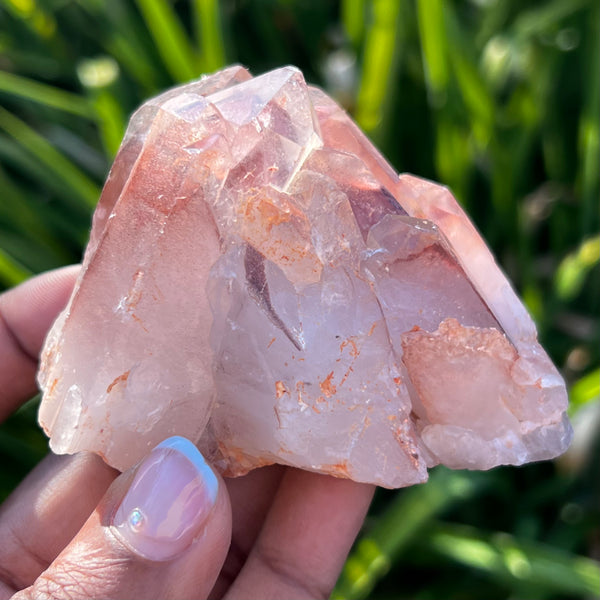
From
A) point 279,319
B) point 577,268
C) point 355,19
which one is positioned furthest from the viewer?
point 355,19

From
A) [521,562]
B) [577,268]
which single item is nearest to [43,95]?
[577,268]

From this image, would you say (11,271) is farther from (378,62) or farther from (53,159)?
(378,62)

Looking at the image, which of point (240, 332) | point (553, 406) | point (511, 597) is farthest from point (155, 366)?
point (511, 597)

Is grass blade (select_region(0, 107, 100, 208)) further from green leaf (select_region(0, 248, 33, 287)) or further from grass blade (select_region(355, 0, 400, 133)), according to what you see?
grass blade (select_region(355, 0, 400, 133))

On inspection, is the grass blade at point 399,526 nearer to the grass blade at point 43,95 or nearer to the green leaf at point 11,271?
the green leaf at point 11,271

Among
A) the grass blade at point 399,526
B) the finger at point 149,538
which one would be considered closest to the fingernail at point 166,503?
the finger at point 149,538

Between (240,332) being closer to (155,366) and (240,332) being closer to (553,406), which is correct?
(155,366)

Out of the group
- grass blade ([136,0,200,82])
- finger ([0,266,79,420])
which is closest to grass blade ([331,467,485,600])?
finger ([0,266,79,420])
